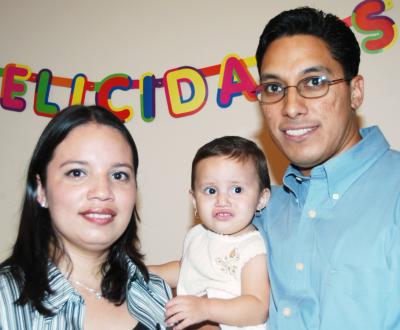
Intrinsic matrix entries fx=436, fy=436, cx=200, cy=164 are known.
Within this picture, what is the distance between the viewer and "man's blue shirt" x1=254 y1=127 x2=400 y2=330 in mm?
1378

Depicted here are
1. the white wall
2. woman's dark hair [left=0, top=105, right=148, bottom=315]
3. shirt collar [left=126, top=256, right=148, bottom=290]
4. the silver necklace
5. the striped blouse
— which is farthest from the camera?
the white wall

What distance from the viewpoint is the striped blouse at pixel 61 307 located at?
138 cm

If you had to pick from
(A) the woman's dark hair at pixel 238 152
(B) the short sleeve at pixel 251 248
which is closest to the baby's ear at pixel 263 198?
(A) the woman's dark hair at pixel 238 152

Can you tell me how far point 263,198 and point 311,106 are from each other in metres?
0.45

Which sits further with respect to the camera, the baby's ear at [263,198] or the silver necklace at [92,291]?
the baby's ear at [263,198]

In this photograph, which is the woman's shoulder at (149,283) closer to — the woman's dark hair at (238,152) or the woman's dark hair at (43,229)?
the woman's dark hair at (43,229)

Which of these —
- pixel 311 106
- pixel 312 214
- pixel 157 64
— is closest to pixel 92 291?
pixel 312 214

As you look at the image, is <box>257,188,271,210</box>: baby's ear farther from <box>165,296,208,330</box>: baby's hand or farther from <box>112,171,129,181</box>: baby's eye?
<box>112,171,129,181</box>: baby's eye

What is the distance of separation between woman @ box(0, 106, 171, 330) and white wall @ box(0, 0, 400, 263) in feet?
3.44

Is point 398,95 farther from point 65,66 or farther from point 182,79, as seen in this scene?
point 65,66

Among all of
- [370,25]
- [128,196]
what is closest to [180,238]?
[128,196]

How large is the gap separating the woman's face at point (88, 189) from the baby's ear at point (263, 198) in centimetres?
56

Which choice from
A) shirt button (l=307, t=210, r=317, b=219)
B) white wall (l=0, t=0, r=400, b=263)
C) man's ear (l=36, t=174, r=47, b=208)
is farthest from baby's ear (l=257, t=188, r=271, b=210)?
man's ear (l=36, t=174, r=47, b=208)

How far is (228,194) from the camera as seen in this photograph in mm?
1738
